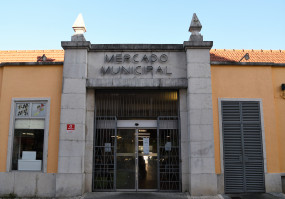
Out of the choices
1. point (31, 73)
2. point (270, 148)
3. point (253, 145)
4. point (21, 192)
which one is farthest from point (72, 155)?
point (270, 148)

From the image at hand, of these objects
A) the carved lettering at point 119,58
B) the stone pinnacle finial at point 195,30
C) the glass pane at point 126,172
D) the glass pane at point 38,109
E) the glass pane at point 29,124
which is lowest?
the glass pane at point 126,172

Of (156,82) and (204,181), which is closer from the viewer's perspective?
(204,181)

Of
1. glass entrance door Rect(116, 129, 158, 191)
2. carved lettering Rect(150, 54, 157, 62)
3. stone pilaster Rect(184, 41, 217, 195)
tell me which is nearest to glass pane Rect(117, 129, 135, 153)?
glass entrance door Rect(116, 129, 158, 191)

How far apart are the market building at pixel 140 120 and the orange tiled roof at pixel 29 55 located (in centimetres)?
430

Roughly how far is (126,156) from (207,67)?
4.20 meters

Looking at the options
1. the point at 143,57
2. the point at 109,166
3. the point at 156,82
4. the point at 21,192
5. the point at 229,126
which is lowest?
the point at 21,192

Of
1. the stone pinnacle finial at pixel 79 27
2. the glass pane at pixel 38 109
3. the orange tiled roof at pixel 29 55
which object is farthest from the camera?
the orange tiled roof at pixel 29 55

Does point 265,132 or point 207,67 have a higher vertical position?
point 207,67

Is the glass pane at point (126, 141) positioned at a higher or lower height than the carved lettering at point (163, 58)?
lower

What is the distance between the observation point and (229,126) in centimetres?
912

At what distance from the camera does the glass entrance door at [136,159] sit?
30.1ft

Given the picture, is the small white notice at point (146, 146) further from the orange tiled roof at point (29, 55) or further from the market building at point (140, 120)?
the orange tiled roof at point (29, 55)

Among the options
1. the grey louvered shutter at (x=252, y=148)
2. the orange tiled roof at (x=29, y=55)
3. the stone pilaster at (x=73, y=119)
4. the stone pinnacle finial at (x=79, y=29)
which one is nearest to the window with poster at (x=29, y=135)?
the stone pilaster at (x=73, y=119)

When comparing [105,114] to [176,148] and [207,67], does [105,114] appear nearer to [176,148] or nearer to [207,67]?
[176,148]
